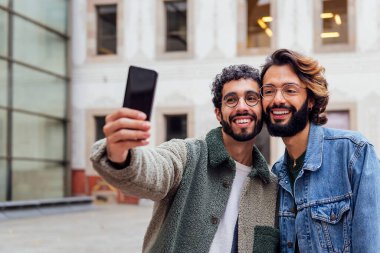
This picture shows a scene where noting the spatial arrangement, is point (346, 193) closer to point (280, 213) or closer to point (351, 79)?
point (280, 213)

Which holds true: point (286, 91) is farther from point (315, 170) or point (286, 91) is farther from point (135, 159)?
point (135, 159)

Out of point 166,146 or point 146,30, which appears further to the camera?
point 146,30

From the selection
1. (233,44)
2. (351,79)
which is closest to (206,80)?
(233,44)

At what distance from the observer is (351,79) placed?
18062mm

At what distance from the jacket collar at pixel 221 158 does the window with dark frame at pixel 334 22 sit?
1627cm

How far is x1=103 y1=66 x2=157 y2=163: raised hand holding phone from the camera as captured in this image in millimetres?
1820

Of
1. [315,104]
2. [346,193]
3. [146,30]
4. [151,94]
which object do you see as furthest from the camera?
[146,30]

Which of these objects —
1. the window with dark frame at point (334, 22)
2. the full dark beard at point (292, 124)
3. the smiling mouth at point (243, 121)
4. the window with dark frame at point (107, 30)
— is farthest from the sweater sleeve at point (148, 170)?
the window with dark frame at point (107, 30)

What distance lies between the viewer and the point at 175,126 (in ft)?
63.3

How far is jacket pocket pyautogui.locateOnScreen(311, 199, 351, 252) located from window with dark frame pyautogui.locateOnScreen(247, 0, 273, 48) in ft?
54.6

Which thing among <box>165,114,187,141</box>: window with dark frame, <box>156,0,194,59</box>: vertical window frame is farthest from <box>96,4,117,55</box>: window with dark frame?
<box>165,114,187,141</box>: window with dark frame

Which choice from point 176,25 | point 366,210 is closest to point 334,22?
point 176,25

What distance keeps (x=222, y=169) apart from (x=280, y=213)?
313 mm

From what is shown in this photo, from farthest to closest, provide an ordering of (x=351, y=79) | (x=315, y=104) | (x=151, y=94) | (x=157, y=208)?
(x=351, y=79), (x=315, y=104), (x=157, y=208), (x=151, y=94)
